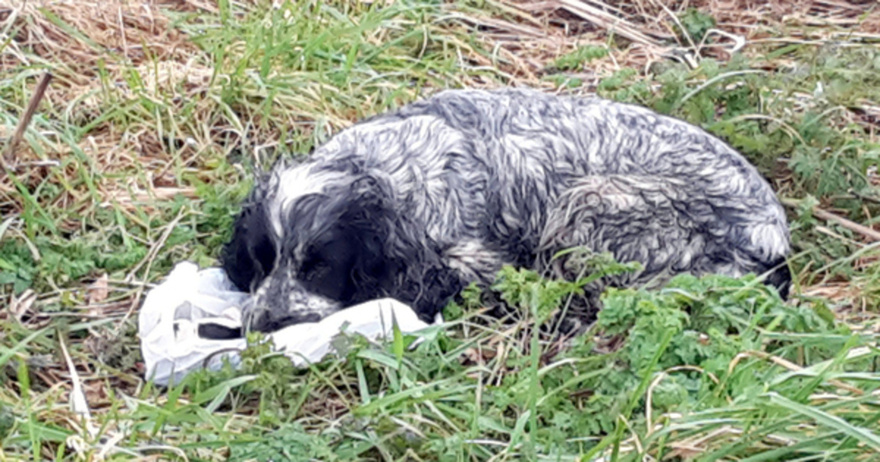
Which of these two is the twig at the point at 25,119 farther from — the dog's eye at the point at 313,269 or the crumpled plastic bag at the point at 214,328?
the dog's eye at the point at 313,269

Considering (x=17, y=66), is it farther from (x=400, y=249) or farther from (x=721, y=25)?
(x=721, y=25)

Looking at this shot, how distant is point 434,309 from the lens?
4531 mm

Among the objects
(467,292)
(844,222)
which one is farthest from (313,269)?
(844,222)

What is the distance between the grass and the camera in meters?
3.51

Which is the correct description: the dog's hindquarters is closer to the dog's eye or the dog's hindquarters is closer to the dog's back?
the dog's back

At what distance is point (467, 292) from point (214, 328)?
86 cm

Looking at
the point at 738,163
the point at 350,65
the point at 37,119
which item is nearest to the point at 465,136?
the point at 738,163

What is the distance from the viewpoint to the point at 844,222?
531cm

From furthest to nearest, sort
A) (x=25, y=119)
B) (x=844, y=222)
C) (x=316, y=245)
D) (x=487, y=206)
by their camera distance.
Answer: (x=844, y=222)
(x=25, y=119)
(x=487, y=206)
(x=316, y=245)

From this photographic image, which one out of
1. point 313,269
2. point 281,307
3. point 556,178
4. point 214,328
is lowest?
point 214,328

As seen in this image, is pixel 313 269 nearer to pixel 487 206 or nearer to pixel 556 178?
pixel 487 206

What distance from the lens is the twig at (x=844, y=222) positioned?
17.2ft

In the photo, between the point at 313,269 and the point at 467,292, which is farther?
the point at 467,292

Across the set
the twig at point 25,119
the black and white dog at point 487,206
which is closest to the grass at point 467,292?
the twig at point 25,119
